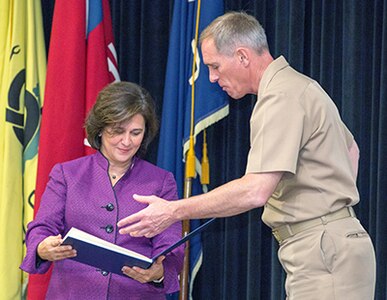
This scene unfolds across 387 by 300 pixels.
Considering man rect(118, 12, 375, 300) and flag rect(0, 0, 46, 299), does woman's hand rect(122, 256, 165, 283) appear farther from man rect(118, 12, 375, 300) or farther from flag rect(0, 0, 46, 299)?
flag rect(0, 0, 46, 299)

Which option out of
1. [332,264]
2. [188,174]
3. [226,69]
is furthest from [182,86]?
[332,264]

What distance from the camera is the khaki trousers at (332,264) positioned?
2.49 m

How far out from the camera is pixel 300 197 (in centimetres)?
254

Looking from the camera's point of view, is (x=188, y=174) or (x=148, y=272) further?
(x=188, y=174)

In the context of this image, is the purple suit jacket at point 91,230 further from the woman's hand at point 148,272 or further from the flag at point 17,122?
the flag at point 17,122

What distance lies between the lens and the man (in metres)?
2.44

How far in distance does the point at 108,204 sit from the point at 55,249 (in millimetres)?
315

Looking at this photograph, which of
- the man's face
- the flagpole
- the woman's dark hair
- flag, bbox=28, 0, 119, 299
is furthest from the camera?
flag, bbox=28, 0, 119, 299

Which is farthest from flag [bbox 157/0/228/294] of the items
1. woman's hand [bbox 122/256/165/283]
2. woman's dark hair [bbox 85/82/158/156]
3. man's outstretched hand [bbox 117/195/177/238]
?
man's outstretched hand [bbox 117/195/177/238]

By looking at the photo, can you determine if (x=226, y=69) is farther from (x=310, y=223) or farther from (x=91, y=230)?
(x=91, y=230)

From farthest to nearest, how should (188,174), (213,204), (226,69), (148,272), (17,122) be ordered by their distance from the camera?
(17,122)
(188,174)
(148,272)
(226,69)
(213,204)

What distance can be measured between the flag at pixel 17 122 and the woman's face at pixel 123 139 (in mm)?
1026

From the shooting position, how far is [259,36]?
269 centimetres

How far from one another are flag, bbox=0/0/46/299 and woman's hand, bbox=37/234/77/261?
3.85ft
